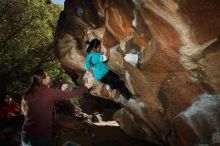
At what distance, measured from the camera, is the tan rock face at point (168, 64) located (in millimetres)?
6000

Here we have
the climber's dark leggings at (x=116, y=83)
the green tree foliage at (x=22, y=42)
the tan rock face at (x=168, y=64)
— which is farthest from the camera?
the green tree foliage at (x=22, y=42)

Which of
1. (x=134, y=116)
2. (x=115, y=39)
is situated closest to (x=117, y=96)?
(x=134, y=116)

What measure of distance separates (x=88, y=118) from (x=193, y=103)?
8.68 m

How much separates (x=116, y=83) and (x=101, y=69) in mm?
1311

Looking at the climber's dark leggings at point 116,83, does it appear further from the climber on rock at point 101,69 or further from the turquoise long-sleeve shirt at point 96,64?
the turquoise long-sleeve shirt at point 96,64

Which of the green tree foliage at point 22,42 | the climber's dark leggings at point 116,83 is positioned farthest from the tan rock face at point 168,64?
the green tree foliage at point 22,42

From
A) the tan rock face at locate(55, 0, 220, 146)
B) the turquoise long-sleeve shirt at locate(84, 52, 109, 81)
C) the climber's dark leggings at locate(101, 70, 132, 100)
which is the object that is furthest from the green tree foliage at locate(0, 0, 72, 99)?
the turquoise long-sleeve shirt at locate(84, 52, 109, 81)

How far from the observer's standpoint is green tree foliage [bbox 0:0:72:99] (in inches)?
651

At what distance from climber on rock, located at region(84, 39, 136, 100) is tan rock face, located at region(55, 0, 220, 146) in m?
0.23

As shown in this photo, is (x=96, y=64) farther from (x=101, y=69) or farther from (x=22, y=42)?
(x=22, y=42)

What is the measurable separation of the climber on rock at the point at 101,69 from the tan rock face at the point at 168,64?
228 mm

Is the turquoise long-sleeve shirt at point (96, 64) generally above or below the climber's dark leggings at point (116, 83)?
above

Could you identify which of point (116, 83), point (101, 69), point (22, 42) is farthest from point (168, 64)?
point (22, 42)

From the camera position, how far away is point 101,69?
8.12 meters
